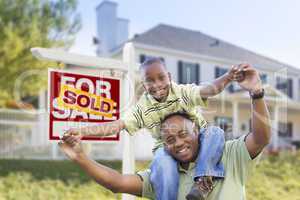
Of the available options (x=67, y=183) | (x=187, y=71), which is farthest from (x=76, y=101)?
(x=187, y=71)

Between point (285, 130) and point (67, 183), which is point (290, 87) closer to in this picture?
point (285, 130)

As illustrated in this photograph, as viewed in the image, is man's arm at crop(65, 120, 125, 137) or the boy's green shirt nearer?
man's arm at crop(65, 120, 125, 137)

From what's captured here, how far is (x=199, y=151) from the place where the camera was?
62.2 inches

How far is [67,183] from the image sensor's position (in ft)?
21.9

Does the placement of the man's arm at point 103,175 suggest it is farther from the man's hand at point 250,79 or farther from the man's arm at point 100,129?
the man's hand at point 250,79

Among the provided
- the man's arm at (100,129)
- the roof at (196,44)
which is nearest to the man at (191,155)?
the man's arm at (100,129)

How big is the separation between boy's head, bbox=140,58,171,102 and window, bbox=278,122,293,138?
14992 mm

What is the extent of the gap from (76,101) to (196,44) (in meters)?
14.8

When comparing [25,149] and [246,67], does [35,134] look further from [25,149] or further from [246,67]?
[246,67]

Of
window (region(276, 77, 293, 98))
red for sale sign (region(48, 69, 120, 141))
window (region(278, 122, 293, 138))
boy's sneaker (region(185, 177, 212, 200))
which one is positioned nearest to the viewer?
boy's sneaker (region(185, 177, 212, 200))

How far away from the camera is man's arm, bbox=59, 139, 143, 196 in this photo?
1.46m

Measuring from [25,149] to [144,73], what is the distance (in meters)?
Answer: 8.33

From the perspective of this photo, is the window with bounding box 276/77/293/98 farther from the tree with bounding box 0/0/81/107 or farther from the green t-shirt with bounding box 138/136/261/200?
the green t-shirt with bounding box 138/136/261/200

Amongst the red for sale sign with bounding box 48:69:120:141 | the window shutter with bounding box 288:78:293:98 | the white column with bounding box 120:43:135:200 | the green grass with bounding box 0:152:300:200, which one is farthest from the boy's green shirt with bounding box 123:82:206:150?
the window shutter with bounding box 288:78:293:98
